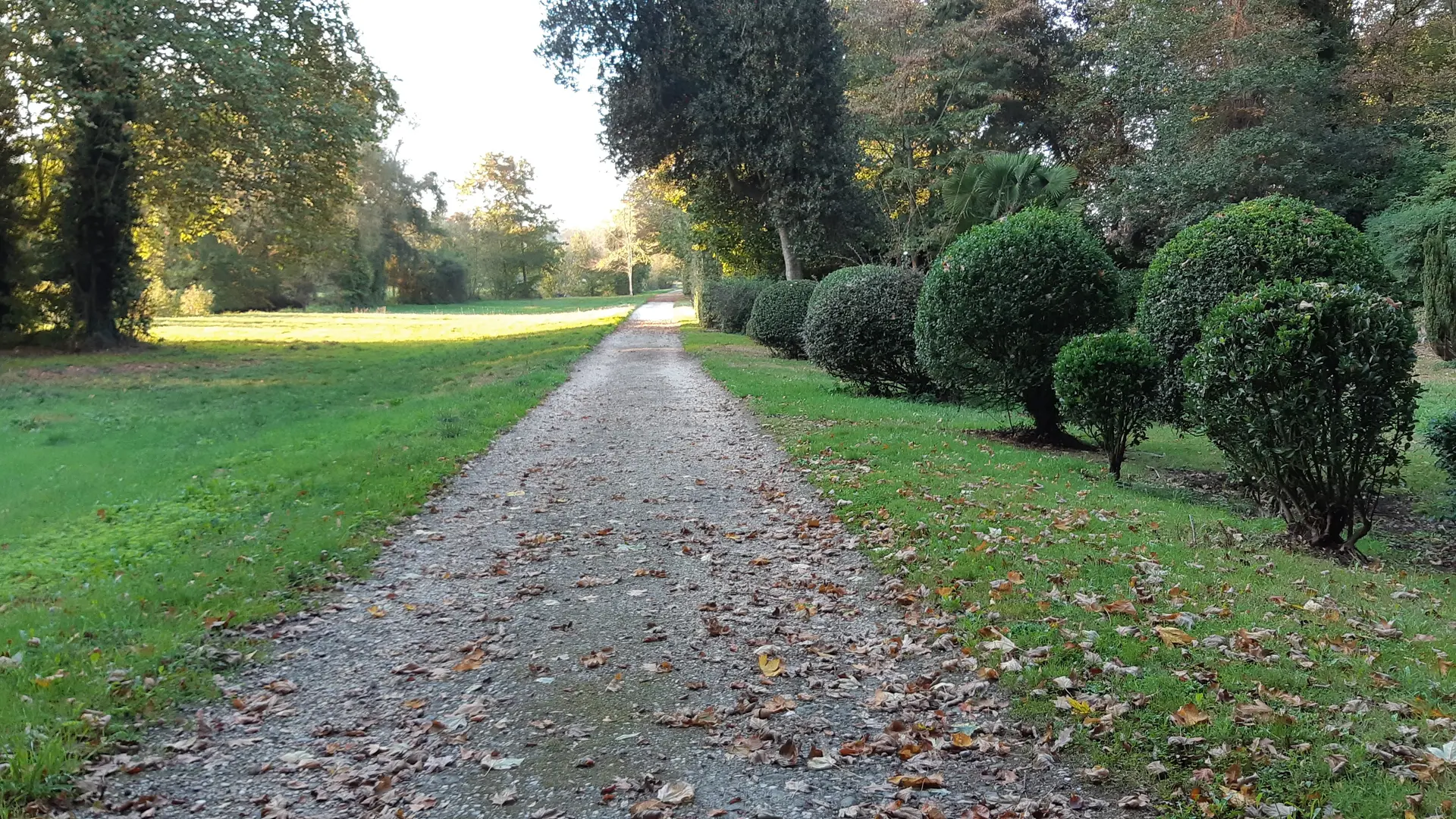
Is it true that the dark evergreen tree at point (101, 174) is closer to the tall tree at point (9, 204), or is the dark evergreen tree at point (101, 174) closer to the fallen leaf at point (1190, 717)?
the tall tree at point (9, 204)

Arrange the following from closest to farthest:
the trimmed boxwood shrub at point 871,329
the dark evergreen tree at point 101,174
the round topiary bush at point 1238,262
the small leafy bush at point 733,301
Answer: the round topiary bush at point 1238,262, the trimmed boxwood shrub at point 871,329, the dark evergreen tree at point 101,174, the small leafy bush at point 733,301

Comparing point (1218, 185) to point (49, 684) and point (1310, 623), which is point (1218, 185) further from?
point (49, 684)

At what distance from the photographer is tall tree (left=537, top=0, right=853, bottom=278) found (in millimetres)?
24672

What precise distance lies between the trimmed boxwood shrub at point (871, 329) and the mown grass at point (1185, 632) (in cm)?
597

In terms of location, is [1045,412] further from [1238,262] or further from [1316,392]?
[1316,392]

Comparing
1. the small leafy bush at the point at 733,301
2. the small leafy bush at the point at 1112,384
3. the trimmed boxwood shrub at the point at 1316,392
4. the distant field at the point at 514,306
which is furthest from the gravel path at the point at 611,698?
the distant field at the point at 514,306

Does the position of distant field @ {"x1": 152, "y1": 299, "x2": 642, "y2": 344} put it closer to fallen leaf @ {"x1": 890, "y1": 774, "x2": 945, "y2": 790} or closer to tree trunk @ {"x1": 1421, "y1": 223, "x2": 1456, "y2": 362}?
tree trunk @ {"x1": 1421, "y1": 223, "x2": 1456, "y2": 362}

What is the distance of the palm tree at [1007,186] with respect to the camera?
21.8 meters

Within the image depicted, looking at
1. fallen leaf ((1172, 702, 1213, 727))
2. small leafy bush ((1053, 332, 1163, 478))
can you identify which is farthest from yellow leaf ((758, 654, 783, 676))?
small leafy bush ((1053, 332, 1163, 478))

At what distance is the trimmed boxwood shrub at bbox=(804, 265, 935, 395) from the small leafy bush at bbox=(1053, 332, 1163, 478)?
17.3 ft

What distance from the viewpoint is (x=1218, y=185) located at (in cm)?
2275

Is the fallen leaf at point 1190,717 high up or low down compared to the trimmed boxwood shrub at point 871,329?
down

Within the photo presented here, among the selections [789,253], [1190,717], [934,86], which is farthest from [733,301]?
[1190,717]

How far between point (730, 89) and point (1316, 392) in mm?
21571
